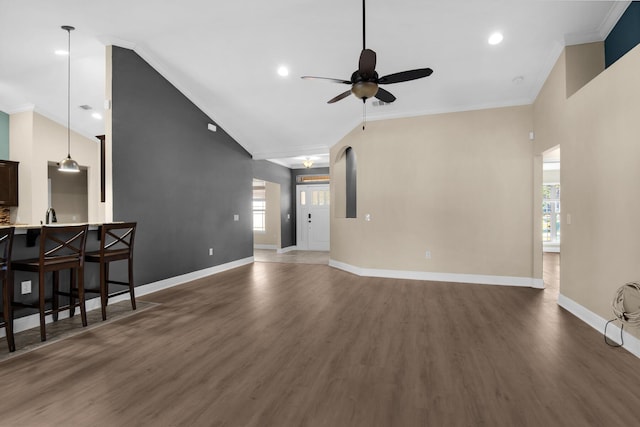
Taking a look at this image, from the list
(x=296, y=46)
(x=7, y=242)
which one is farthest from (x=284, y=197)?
(x=7, y=242)

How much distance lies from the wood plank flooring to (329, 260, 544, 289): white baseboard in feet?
3.95

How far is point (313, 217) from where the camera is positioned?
33.1 ft

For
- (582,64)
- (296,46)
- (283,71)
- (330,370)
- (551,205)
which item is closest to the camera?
(330,370)

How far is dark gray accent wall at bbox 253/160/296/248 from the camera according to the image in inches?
349

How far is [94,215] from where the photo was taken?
7.45m

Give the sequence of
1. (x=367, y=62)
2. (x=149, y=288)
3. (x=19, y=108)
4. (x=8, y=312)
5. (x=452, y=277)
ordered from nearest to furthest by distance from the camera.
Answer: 1. (x=8, y=312)
2. (x=367, y=62)
3. (x=149, y=288)
4. (x=452, y=277)
5. (x=19, y=108)

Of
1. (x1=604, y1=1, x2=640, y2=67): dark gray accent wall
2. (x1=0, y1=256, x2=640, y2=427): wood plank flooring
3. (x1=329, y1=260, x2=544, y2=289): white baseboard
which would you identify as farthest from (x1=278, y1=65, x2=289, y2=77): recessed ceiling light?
(x1=604, y1=1, x2=640, y2=67): dark gray accent wall

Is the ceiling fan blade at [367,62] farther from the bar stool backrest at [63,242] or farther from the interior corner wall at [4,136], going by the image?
the interior corner wall at [4,136]

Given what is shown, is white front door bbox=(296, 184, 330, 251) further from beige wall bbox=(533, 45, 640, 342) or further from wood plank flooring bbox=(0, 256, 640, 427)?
beige wall bbox=(533, 45, 640, 342)

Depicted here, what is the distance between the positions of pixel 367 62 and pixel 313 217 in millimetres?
7411

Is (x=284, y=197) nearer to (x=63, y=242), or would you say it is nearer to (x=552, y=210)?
(x=63, y=242)

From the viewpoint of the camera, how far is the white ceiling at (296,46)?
3.65m

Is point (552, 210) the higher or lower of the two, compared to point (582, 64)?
lower

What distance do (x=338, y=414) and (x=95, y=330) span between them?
107 inches
